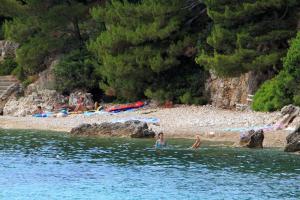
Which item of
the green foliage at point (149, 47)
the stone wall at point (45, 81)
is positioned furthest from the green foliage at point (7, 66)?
the green foliage at point (149, 47)

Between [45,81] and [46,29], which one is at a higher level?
[46,29]

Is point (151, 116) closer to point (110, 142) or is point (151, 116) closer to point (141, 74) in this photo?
point (141, 74)

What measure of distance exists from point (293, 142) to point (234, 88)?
13.2m

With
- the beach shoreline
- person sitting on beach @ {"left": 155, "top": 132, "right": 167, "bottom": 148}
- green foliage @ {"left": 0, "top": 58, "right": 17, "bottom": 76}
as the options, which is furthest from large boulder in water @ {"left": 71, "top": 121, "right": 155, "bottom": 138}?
green foliage @ {"left": 0, "top": 58, "right": 17, "bottom": 76}

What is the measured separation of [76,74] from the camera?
175 ft

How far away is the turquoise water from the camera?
84.0ft

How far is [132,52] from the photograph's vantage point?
48.2m

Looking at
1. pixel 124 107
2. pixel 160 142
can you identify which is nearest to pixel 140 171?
pixel 160 142

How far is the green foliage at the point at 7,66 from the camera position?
196 feet

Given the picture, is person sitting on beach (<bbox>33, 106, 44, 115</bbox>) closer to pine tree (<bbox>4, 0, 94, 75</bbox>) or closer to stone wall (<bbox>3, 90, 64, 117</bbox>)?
stone wall (<bbox>3, 90, 64, 117</bbox>)

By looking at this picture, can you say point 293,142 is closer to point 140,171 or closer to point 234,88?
point 140,171

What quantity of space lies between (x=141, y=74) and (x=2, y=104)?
10831mm

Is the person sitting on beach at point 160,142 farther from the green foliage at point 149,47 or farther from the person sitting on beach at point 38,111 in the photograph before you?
the person sitting on beach at point 38,111

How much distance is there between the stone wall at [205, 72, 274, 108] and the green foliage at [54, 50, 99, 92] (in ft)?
29.8
